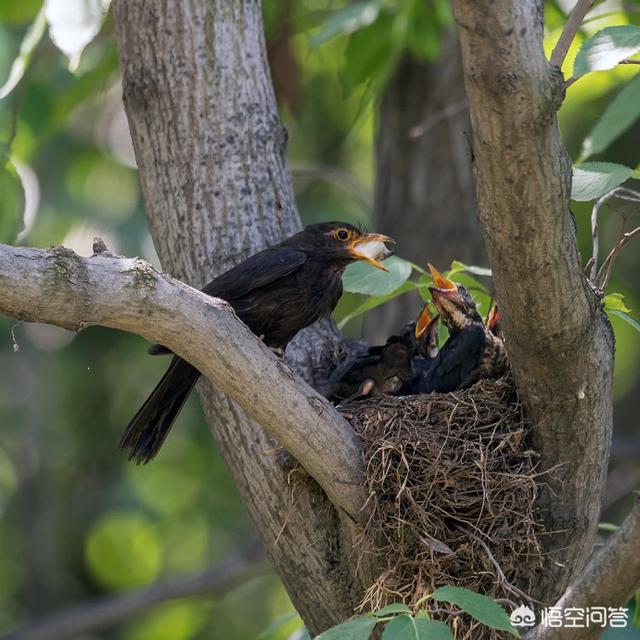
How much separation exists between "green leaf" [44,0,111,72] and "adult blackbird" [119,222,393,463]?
115 centimetres

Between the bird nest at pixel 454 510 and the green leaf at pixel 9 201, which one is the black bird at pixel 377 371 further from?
the green leaf at pixel 9 201

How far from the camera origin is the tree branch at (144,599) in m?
8.19

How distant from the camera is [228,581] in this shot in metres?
8.26

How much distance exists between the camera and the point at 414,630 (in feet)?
9.21

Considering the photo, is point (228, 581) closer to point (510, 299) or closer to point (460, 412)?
point (460, 412)

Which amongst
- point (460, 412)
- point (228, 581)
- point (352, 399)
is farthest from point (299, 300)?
point (228, 581)

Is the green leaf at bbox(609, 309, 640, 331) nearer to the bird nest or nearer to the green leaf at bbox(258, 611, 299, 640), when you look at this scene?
the bird nest

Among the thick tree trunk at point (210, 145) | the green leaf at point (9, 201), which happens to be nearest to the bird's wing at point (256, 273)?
the thick tree trunk at point (210, 145)

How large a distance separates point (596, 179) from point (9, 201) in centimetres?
247

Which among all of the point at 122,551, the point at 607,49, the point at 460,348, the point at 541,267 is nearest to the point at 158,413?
the point at 460,348

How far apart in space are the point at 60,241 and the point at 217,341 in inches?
309

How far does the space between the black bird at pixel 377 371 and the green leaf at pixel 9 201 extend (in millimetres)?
1522

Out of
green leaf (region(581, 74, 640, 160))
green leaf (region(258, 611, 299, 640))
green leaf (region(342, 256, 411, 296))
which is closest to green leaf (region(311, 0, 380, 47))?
green leaf (region(342, 256, 411, 296))

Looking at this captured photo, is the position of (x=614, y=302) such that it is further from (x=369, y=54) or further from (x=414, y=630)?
(x=369, y=54)
